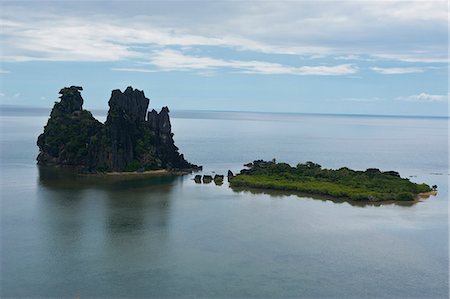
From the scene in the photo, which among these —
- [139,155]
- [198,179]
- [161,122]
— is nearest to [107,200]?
[198,179]

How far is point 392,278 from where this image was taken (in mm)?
41156

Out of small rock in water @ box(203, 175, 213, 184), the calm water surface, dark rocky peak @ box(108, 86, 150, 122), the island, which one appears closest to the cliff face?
dark rocky peak @ box(108, 86, 150, 122)

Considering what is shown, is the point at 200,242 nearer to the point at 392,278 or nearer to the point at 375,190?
the point at 392,278

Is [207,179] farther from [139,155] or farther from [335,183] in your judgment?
[335,183]

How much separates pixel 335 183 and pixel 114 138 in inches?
1733

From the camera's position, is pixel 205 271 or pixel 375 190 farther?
pixel 375 190

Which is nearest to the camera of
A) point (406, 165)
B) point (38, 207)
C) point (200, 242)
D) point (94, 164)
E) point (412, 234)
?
point (200, 242)

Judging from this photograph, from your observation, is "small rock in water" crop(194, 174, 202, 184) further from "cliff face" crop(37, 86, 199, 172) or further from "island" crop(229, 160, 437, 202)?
"cliff face" crop(37, 86, 199, 172)

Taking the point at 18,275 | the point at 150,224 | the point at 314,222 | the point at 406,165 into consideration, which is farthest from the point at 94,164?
the point at 406,165

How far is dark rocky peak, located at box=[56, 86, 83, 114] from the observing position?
378ft

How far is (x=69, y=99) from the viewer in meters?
115

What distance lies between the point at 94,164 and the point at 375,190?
53152 mm

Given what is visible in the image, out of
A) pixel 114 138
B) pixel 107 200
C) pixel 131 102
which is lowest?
pixel 107 200

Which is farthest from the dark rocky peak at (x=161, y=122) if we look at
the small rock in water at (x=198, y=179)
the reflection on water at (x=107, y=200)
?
the small rock in water at (x=198, y=179)
